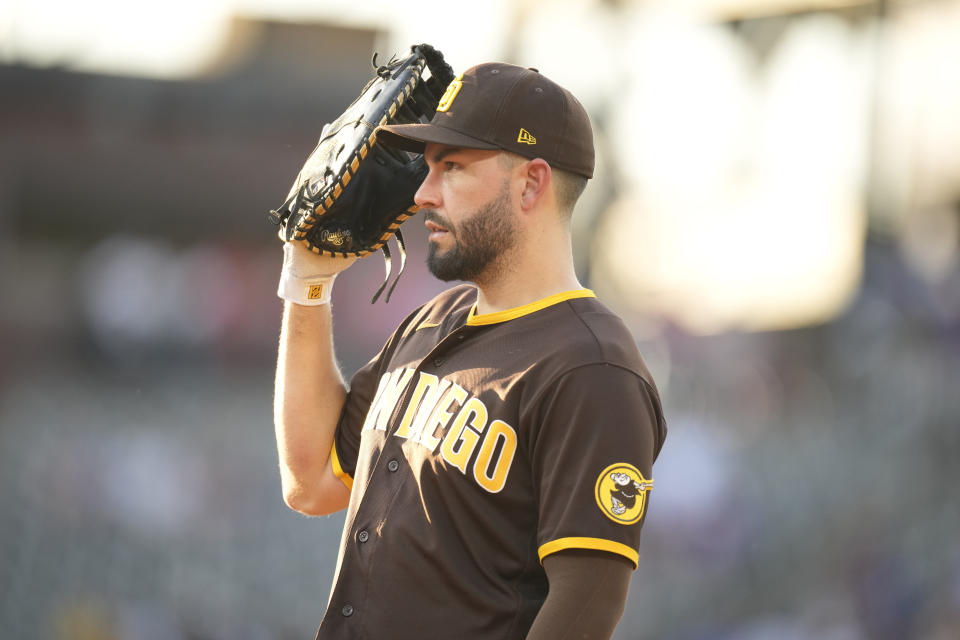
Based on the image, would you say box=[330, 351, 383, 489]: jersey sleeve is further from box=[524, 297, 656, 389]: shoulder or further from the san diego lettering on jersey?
box=[524, 297, 656, 389]: shoulder

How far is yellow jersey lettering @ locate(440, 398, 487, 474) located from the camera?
197cm

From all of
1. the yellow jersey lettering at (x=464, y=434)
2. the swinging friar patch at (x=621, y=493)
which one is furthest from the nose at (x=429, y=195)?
the swinging friar patch at (x=621, y=493)

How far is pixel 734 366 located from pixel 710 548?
305 centimetres

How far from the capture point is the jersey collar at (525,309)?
2102mm

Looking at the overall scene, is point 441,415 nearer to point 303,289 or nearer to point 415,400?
point 415,400

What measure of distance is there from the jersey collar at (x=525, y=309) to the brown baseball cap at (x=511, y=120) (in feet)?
0.74

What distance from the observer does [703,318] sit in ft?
42.1

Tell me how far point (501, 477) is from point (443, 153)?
61cm

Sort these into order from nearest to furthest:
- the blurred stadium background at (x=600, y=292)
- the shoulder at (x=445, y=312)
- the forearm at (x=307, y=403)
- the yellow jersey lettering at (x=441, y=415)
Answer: the yellow jersey lettering at (x=441, y=415)
the shoulder at (x=445, y=312)
the forearm at (x=307, y=403)
the blurred stadium background at (x=600, y=292)

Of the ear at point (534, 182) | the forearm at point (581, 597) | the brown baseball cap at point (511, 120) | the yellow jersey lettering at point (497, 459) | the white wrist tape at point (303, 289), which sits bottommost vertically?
the forearm at point (581, 597)

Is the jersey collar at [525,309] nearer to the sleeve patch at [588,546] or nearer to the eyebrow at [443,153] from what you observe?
the eyebrow at [443,153]

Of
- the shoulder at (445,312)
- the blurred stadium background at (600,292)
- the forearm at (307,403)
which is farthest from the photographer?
the blurred stadium background at (600,292)

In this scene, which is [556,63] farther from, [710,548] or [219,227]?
[710,548]

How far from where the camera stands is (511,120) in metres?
2.08
